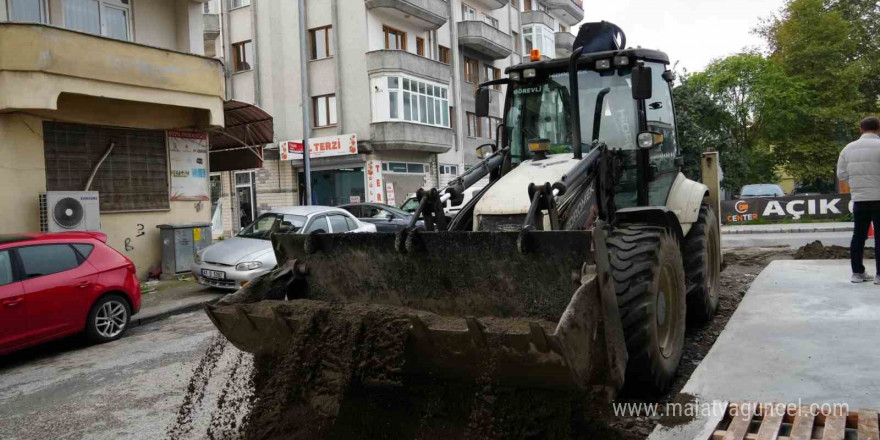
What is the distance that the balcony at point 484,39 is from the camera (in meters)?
34.2

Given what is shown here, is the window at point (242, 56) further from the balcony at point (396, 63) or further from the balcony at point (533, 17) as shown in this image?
the balcony at point (533, 17)

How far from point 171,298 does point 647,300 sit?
981 cm

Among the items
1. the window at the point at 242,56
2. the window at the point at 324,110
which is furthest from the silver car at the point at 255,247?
the window at the point at 242,56

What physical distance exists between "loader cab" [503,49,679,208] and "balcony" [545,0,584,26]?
4171 centimetres

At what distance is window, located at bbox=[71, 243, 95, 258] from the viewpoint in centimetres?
845

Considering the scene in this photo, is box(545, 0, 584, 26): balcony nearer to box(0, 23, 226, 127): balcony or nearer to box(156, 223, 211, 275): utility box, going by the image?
box(0, 23, 226, 127): balcony

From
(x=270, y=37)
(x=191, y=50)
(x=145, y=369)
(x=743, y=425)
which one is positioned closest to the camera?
(x=743, y=425)

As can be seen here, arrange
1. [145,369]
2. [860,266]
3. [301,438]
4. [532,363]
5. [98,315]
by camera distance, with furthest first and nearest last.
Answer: [98,315] → [860,266] → [145,369] → [301,438] → [532,363]

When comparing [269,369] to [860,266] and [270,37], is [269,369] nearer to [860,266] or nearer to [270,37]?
[860,266]

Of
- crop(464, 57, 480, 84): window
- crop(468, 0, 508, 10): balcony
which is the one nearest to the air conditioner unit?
crop(464, 57, 480, 84): window

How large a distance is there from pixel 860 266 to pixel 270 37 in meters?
26.9

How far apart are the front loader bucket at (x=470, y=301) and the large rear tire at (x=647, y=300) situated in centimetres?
42

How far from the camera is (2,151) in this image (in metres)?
11.9

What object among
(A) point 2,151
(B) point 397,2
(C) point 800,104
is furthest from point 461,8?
(A) point 2,151
